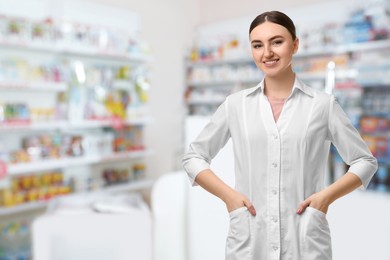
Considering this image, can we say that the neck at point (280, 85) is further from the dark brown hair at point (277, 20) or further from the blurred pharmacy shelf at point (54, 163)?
the blurred pharmacy shelf at point (54, 163)

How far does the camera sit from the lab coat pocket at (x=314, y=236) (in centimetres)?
38

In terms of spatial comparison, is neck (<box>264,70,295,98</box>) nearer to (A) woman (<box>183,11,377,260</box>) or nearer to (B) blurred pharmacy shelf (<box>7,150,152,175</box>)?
(A) woman (<box>183,11,377,260</box>)

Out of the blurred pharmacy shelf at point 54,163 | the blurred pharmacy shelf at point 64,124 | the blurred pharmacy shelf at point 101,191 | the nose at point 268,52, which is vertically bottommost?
the blurred pharmacy shelf at point 101,191

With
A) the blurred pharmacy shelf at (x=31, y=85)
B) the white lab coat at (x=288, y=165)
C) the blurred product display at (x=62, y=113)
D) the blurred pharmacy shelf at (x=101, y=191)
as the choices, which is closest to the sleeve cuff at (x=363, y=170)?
the white lab coat at (x=288, y=165)

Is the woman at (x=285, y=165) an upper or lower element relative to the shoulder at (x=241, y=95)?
lower

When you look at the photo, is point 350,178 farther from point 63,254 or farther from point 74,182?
point 74,182

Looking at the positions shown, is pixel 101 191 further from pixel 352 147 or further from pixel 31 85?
pixel 352 147

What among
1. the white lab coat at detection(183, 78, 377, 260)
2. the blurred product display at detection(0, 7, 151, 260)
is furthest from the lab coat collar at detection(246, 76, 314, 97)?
the blurred product display at detection(0, 7, 151, 260)

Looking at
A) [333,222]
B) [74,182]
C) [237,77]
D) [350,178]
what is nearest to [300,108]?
[350,178]

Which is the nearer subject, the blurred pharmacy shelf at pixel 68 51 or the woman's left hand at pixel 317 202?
the woman's left hand at pixel 317 202

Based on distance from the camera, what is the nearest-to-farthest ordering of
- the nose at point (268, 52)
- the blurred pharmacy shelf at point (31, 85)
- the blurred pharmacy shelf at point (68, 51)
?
the nose at point (268, 52) < the blurred pharmacy shelf at point (31, 85) < the blurred pharmacy shelf at point (68, 51)

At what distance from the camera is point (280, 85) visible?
0.39 m

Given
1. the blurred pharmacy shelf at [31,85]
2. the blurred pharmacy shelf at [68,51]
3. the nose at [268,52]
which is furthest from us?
the blurred pharmacy shelf at [68,51]

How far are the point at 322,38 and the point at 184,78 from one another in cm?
190
